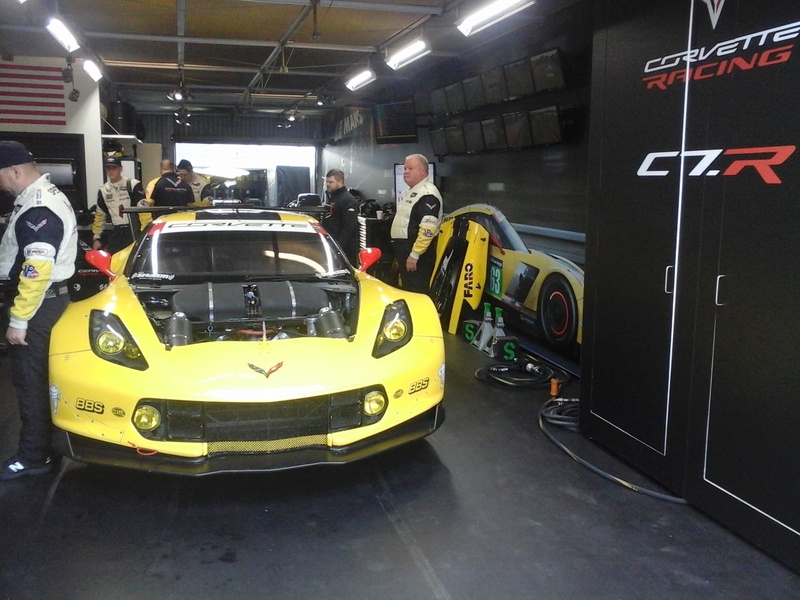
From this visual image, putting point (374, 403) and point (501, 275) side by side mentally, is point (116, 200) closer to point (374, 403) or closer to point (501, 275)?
point (501, 275)

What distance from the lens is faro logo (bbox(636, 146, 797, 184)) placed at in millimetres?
→ 2445

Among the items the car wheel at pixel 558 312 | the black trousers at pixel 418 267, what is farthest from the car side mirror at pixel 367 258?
the car wheel at pixel 558 312

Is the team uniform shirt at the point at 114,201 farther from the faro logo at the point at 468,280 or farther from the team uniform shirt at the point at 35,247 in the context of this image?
the team uniform shirt at the point at 35,247

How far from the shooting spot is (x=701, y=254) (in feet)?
9.29

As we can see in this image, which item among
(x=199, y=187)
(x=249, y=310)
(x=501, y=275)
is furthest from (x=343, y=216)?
(x=199, y=187)

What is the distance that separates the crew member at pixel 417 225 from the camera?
18.3 ft

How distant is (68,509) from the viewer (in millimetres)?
2855

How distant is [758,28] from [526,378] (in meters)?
2.81

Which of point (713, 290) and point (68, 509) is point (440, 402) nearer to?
point (713, 290)

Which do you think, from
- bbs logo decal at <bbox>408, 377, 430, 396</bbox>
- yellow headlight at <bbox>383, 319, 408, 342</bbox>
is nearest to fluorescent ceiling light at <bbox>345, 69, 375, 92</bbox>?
yellow headlight at <bbox>383, 319, 408, 342</bbox>

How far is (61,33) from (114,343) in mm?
4772

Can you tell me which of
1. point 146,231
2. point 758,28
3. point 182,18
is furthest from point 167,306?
point 182,18

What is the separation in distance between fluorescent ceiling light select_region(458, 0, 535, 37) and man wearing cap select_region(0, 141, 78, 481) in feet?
11.1

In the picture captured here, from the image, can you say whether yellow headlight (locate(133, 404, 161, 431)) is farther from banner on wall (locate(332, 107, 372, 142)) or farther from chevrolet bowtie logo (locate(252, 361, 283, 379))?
banner on wall (locate(332, 107, 372, 142))
